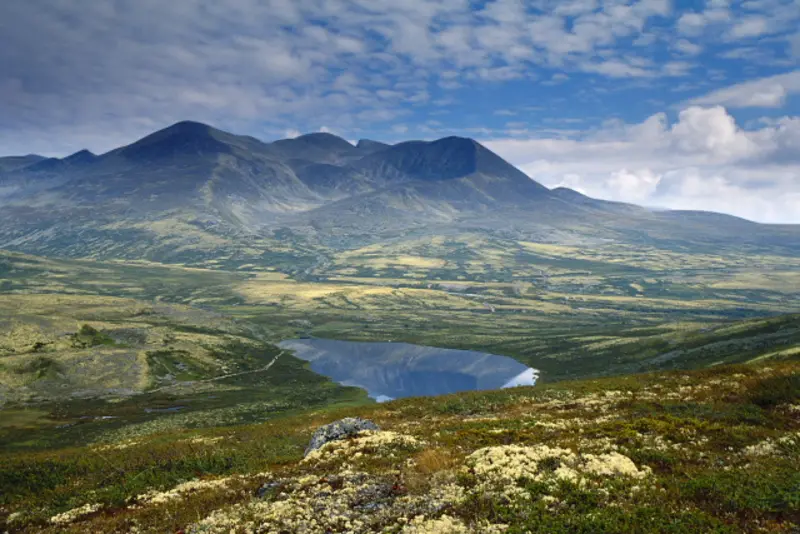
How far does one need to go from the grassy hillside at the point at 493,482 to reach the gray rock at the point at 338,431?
3232 millimetres

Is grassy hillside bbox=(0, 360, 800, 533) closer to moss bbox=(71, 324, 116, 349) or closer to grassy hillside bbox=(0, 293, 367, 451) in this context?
grassy hillside bbox=(0, 293, 367, 451)

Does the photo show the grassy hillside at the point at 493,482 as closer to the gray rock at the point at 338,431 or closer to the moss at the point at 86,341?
the gray rock at the point at 338,431

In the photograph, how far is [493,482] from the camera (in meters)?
21.0

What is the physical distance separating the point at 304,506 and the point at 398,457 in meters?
8.24

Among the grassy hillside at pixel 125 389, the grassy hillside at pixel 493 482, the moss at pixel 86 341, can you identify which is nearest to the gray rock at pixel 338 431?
the grassy hillside at pixel 493 482

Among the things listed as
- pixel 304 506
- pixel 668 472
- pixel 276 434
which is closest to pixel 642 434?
pixel 668 472

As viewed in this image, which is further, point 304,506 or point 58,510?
point 58,510

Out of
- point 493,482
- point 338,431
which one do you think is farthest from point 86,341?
point 493,482

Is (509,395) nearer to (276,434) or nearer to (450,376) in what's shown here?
(276,434)

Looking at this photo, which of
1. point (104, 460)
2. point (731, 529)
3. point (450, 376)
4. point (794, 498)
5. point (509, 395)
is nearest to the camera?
point (731, 529)

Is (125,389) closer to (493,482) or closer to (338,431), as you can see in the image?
(338,431)

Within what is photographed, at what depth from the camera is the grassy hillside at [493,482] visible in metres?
17.3

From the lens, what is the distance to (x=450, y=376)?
198625mm

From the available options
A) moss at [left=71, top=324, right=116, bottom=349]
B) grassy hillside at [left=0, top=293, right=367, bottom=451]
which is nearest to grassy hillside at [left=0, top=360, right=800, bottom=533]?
grassy hillside at [left=0, top=293, right=367, bottom=451]
